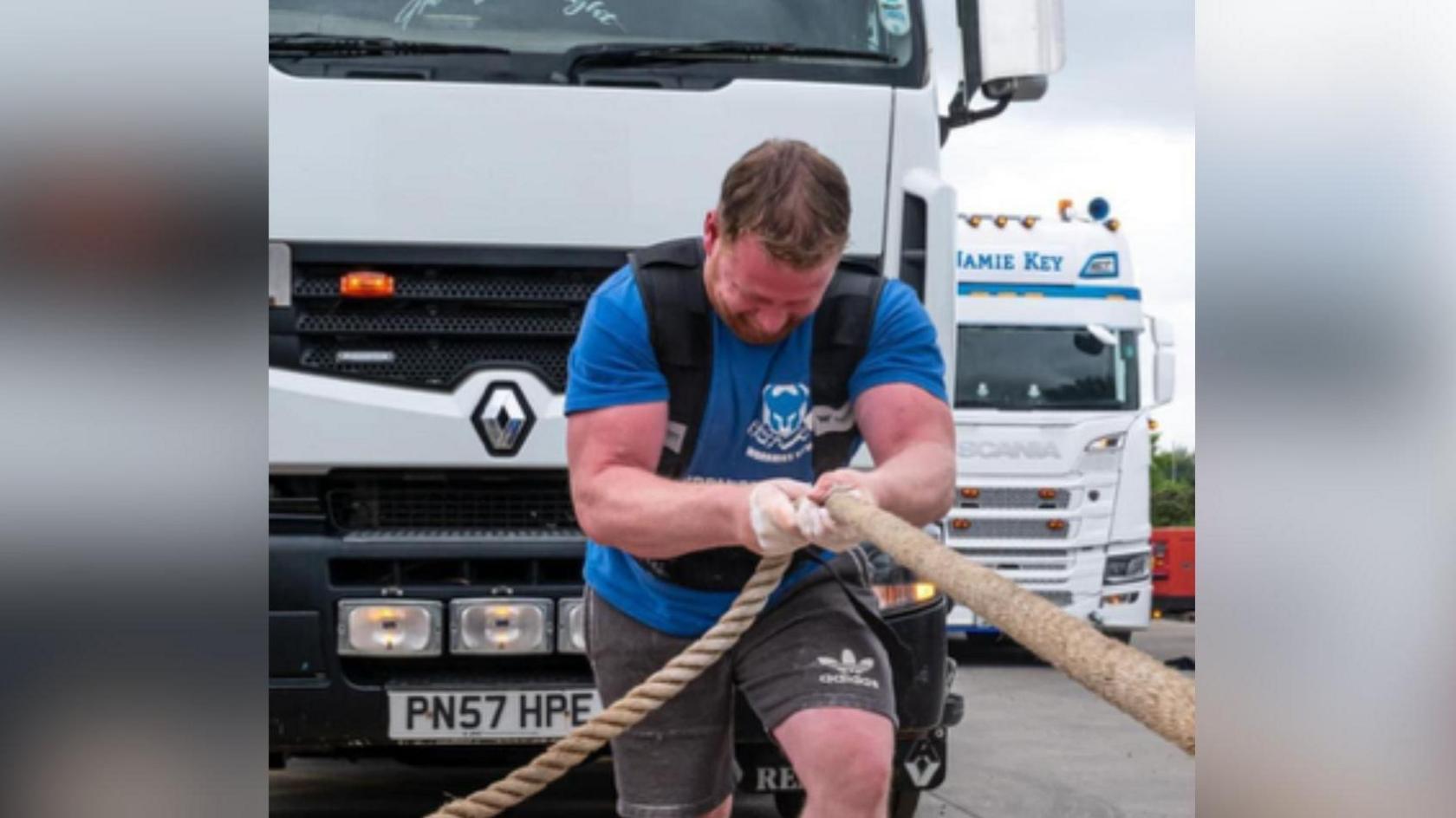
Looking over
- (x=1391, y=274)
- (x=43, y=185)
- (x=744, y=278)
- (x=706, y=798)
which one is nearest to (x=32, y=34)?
(x=43, y=185)

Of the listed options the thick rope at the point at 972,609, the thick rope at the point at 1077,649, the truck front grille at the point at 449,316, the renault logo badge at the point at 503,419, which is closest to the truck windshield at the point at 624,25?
the truck front grille at the point at 449,316

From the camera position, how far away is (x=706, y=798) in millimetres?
4234

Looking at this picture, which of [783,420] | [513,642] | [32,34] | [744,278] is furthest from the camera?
[513,642]

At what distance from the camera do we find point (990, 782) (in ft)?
29.7

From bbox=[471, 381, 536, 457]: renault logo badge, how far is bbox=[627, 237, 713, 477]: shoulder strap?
1.90 meters

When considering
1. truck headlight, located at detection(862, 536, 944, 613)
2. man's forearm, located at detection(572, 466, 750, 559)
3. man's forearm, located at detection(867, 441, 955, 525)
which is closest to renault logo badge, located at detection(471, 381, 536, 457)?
truck headlight, located at detection(862, 536, 944, 613)

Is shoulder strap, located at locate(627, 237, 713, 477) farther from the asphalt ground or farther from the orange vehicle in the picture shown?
the orange vehicle

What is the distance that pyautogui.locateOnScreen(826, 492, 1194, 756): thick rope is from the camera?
1.19m

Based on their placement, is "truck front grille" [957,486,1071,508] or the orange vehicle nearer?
"truck front grille" [957,486,1071,508]

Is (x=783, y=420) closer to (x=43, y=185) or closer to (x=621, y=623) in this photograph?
(x=621, y=623)

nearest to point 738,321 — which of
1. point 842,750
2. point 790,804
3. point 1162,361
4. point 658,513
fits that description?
point 658,513

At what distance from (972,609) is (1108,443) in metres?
13.9

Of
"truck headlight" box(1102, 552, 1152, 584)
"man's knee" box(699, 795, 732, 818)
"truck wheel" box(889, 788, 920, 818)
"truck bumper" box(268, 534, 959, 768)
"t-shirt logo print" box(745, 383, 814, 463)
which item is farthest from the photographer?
"truck headlight" box(1102, 552, 1152, 584)

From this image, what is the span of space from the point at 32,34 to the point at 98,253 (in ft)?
0.48
